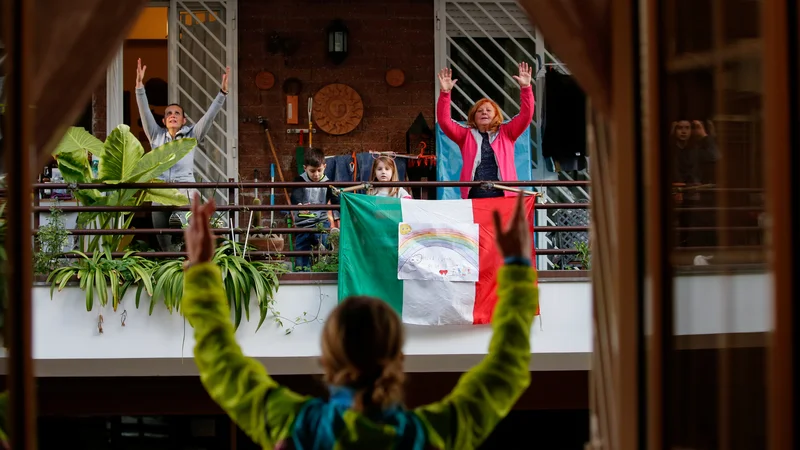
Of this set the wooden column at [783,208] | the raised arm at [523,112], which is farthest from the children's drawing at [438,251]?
the wooden column at [783,208]

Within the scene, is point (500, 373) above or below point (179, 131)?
below

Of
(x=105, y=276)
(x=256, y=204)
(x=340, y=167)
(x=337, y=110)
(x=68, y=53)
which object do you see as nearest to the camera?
(x=68, y=53)

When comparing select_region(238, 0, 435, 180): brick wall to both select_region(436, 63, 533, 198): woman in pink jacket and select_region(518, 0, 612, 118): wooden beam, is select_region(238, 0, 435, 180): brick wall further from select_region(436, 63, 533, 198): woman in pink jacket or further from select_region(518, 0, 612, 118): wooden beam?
select_region(518, 0, 612, 118): wooden beam

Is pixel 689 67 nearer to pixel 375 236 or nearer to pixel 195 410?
pixel 375 236

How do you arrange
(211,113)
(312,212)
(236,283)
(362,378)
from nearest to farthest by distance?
(362,378)
(236,283)
(312,212)
(211,113)

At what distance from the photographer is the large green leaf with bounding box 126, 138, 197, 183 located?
7082mm

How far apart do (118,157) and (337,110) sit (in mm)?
2913

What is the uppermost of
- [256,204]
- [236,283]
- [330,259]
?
[256,204]

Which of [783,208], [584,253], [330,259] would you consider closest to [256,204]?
[330,259]

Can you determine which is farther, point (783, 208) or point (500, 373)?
point (500, 373)

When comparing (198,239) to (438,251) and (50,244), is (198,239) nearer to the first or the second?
(438,251)

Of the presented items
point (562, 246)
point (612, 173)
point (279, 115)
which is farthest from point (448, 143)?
point (612, 173)

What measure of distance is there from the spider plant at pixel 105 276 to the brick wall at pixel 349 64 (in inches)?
114

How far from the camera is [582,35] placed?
273cm
